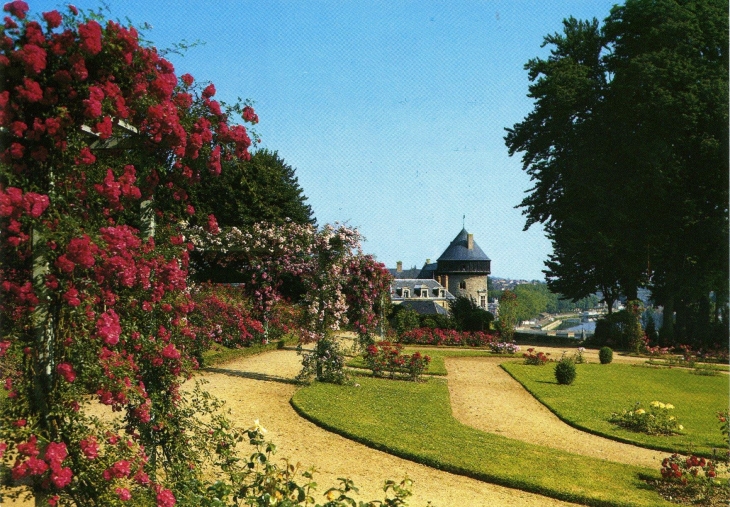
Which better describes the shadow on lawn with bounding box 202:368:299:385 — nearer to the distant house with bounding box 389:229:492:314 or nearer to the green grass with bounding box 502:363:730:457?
the green grass with bounding box 502:363:730:457

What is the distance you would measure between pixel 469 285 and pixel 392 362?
39.8m

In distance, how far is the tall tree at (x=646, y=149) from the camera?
2527 cm

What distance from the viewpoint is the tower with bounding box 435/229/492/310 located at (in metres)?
55.1

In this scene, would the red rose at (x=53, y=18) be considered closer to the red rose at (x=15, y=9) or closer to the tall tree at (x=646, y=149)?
the red rose at (x=15, y=9)

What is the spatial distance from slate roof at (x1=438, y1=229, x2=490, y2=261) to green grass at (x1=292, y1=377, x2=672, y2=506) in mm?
43235

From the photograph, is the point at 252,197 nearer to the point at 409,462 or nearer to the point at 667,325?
the point at 667,325

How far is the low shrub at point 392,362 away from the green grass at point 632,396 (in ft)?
8.61

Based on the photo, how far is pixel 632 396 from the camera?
15016mm

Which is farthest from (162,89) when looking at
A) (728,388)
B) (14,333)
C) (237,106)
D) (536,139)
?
(536,139)

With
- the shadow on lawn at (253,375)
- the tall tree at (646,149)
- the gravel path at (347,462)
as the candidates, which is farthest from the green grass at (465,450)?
the tall tree at (646,149)

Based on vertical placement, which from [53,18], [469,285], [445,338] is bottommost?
[445,338]

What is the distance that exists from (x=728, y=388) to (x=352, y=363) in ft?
34.1

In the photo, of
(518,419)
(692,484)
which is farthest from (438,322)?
(692,484)

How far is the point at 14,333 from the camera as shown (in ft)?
15.1
